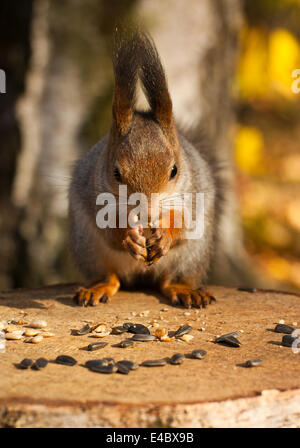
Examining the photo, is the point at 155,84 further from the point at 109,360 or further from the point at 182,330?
the point at 109,360

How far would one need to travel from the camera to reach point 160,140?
1689mm

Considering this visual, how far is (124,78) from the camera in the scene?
1.66 meters

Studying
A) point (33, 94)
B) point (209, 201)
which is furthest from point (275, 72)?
point (209, 201)

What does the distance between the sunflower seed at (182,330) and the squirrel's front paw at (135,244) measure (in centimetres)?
25

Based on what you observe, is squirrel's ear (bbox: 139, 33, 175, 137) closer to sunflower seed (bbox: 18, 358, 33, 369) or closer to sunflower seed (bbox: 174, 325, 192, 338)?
sunflower seed (bbox: 174, 325, 192, 338)

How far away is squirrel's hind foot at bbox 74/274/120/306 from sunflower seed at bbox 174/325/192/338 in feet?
1.09

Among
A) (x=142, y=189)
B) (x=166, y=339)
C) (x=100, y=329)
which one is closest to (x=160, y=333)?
(x=166, y=339)

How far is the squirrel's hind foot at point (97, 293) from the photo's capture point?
1739 millimetres

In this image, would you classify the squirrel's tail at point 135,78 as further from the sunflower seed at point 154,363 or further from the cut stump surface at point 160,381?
the sunflower seed at point 154,363

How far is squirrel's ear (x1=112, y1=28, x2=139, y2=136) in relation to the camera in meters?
1.63

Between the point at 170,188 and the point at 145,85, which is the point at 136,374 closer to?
the point at 170,188

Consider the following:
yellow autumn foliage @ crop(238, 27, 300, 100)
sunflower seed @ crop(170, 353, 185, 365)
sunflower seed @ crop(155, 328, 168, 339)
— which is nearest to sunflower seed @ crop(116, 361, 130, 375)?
sunflower seed @ crop(170, 353, 185, 365)

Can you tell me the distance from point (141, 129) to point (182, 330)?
57 centimetres
